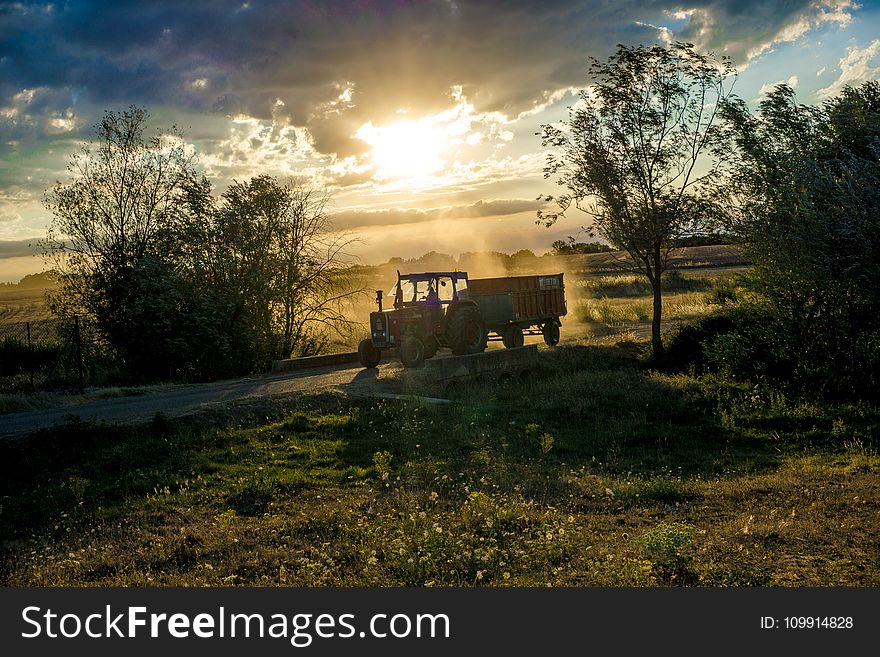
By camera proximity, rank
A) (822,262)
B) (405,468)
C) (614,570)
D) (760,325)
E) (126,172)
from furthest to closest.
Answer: (126,172), (760,325), (822,262), (405,468), (614,570)

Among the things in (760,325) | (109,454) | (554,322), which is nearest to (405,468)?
(109,454)

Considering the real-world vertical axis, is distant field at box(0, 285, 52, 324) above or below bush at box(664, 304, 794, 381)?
above

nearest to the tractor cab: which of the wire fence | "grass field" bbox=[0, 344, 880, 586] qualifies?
"grass field" bbox=[0, 344, 880, 586]

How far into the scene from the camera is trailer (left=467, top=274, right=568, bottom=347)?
23031 millimetres

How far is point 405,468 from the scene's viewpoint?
11008mm

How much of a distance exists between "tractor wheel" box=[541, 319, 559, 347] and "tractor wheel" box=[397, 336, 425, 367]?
8.30 meters

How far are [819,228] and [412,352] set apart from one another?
1027 cm

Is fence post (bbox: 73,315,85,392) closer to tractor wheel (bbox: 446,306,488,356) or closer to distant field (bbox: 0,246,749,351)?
distant field (bbox: 0,246,749,351)

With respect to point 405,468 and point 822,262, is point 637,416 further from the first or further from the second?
point 405,468

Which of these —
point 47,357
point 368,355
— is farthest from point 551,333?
point 47,357

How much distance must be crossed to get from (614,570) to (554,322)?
2147 cm

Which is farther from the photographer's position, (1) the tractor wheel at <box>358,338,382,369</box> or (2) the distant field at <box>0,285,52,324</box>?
(2) the distant field at <box>0,285,52,324</box>

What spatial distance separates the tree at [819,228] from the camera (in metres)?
13.2

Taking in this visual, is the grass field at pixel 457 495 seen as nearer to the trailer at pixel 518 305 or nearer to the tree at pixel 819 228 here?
the tree at pixel 819 228
